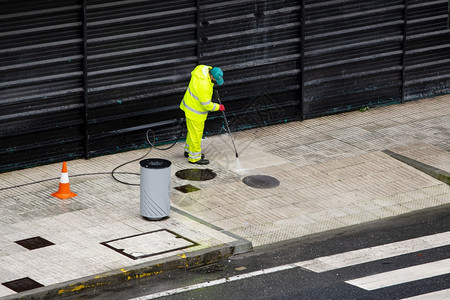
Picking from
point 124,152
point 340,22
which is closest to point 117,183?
point 124,152

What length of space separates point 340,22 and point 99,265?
333 inches

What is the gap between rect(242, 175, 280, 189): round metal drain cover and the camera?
16.0 metres

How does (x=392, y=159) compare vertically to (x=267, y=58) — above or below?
below

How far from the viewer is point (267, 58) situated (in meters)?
18.6

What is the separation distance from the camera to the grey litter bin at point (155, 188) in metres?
14.1

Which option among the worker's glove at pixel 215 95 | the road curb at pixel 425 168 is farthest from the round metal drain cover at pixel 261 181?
the road curb at pixel 425 168

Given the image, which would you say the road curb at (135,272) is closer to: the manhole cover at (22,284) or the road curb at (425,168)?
the manhole cover at (22,284)

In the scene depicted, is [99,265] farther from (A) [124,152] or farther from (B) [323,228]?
(A) [124,152]

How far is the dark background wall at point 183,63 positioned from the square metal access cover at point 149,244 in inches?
140

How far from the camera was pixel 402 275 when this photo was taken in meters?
12.7

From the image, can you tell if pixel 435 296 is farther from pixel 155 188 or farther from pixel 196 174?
pixel 196 174

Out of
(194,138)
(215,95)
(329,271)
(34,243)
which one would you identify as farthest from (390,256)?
(215,95)

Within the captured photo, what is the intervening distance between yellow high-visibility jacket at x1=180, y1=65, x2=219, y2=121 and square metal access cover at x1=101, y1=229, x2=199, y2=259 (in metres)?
3.25

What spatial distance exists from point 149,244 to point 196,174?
10.3 feet
